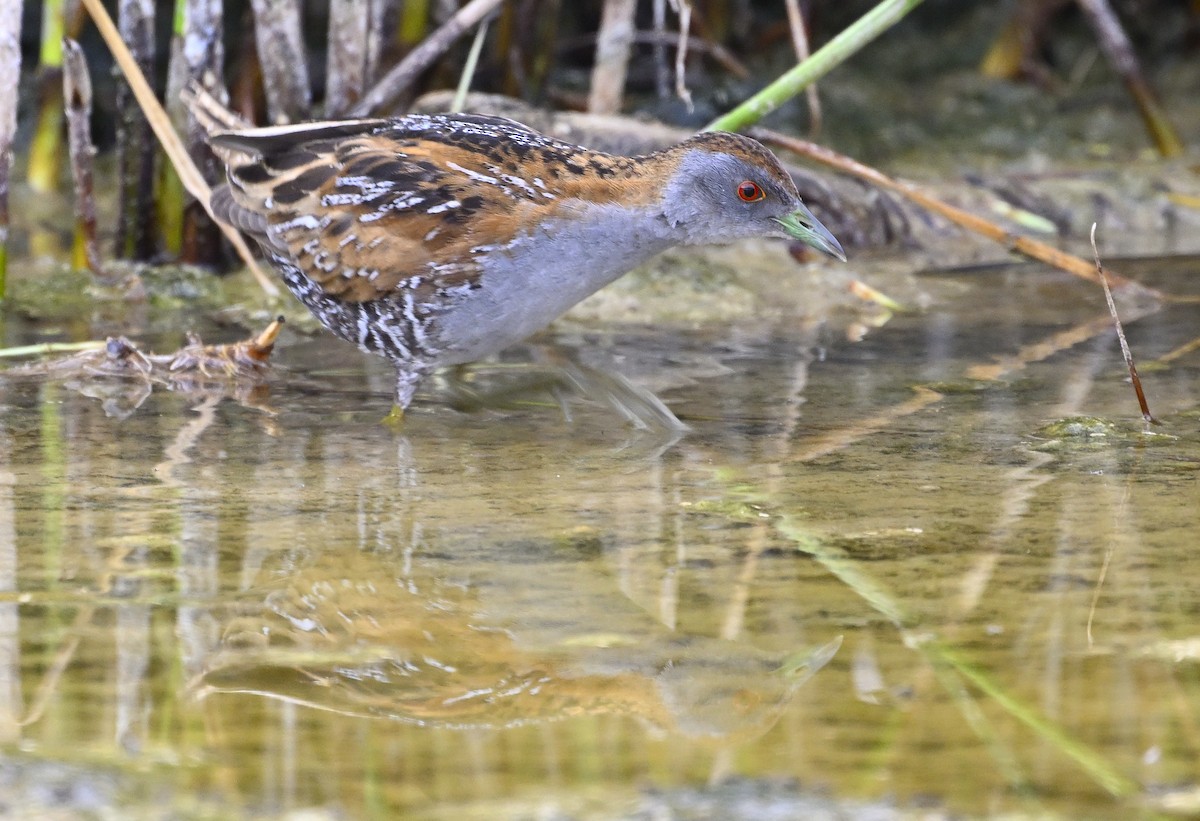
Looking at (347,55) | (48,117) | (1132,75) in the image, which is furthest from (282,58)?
(1132,75)

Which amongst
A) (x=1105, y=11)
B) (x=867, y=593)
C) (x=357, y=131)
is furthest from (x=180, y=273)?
(x=1105, y=11)

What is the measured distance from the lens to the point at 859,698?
6.66 feet

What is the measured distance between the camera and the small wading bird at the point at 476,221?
357 cm

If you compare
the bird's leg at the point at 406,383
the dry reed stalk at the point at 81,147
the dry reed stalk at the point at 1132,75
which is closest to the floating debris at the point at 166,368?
the bird's leg at the point at 406,383

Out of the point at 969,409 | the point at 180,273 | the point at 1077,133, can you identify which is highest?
the point at 1077,133

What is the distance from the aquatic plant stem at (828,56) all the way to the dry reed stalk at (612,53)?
45.7 inches

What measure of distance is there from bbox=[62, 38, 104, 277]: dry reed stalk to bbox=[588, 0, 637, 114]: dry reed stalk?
5.87 feet

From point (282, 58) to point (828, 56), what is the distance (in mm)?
1720

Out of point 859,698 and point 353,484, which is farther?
point 353,484

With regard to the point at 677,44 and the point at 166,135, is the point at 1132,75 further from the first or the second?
the point at 166,135

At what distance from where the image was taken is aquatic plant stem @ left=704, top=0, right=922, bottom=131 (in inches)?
167

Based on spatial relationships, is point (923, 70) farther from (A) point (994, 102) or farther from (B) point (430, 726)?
(B) point (430, 726)

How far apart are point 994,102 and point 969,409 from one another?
389cm

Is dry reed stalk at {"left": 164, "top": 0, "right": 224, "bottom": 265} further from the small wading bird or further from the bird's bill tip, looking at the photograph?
the bird's bill tip
